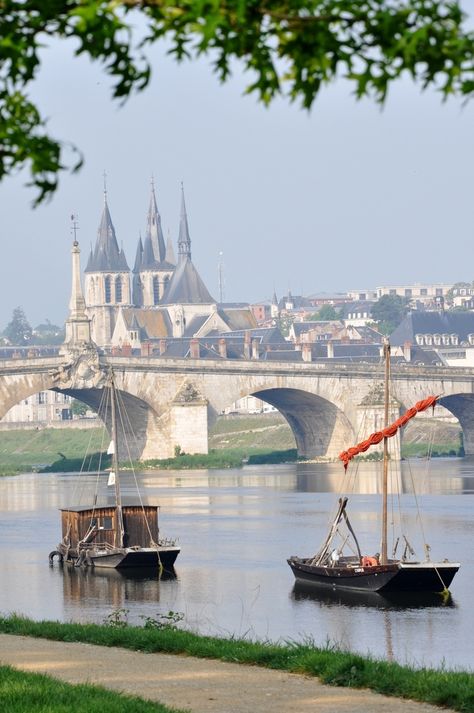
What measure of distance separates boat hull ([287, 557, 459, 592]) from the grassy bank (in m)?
12.6

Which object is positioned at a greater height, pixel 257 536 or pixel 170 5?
pixel 170 5

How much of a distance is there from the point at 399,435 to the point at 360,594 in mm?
59369

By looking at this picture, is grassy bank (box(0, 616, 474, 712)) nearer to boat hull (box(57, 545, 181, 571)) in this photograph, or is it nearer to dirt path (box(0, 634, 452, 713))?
dirt path (box(0, 634, 452, 713))

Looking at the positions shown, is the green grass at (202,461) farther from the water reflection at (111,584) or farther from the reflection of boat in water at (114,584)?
the reflection of boat in water at (114,584)

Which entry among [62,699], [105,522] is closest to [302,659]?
[62,699]

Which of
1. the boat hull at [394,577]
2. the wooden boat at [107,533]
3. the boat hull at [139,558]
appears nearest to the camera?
the boat hull at [394,577]

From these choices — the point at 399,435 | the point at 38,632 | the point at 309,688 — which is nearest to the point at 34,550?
the point at 38,632

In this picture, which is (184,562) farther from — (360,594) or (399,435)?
(399,435)

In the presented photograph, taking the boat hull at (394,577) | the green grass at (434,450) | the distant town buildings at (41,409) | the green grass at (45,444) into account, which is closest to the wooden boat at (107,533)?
the boat hull at (394,577)

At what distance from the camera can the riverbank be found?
309 ft

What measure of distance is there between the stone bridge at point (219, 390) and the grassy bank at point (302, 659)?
69.8 m

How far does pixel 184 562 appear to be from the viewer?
41.8m

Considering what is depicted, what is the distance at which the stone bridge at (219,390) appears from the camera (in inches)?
3615

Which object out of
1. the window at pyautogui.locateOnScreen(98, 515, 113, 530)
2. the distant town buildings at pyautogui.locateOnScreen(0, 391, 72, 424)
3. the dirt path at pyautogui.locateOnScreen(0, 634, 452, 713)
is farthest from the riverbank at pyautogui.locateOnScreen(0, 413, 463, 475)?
the dirt path at pyautogui.locateOnScreen(0, 634, 452, 713)
